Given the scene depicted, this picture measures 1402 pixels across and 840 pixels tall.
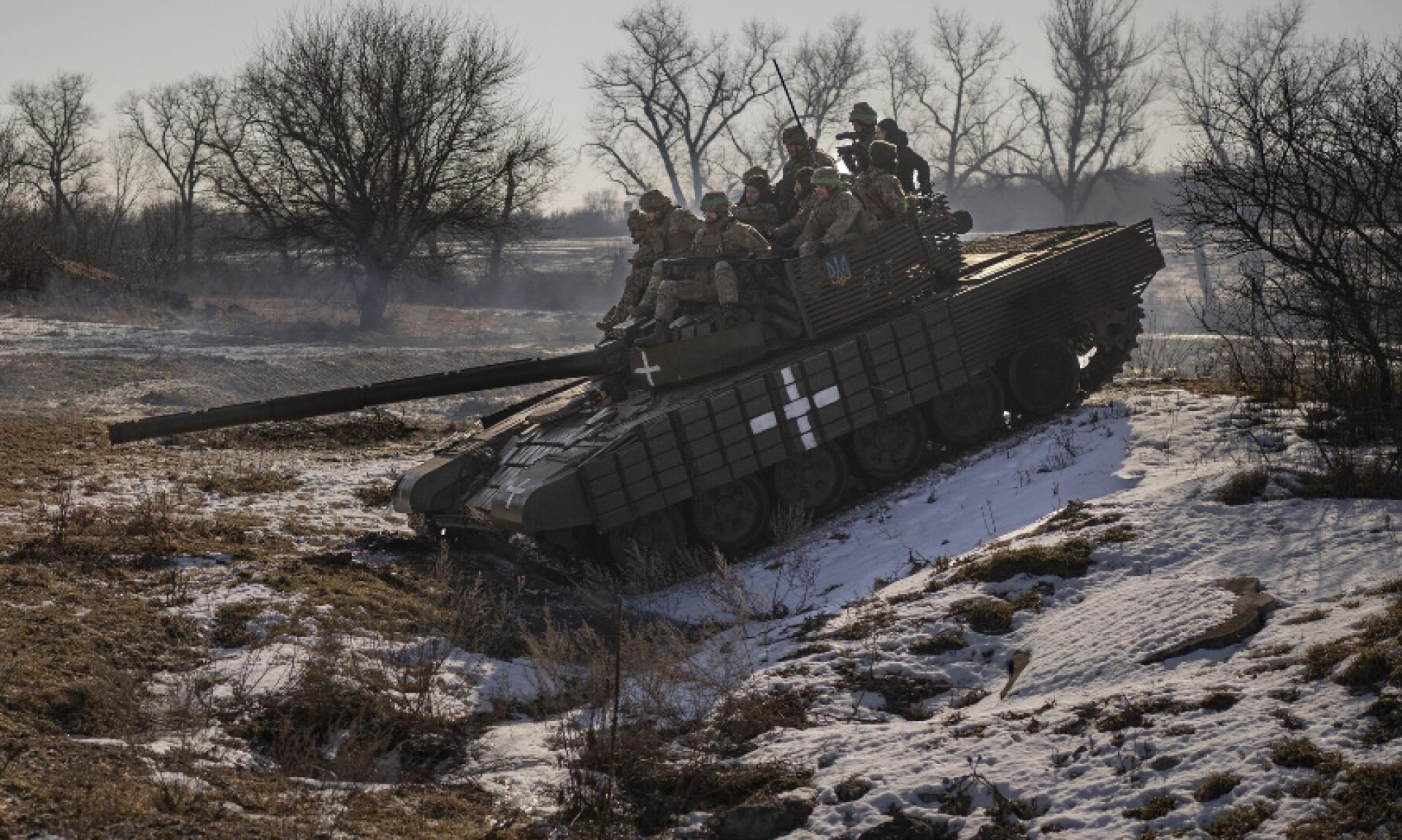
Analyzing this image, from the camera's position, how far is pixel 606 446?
13.7 metres

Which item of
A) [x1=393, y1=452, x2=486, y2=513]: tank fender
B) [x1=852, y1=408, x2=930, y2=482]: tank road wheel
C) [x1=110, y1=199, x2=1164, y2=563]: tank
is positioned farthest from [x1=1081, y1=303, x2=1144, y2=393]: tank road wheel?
[x1=393, y1=452, x2=486, y2=513]: tank fender

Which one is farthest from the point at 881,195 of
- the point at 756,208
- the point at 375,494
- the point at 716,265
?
the point at 375,494

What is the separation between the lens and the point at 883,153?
59.9ft

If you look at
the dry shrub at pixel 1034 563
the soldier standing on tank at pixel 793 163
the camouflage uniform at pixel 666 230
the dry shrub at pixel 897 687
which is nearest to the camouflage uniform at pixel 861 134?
the soldier standing on tank at pixel 793 163

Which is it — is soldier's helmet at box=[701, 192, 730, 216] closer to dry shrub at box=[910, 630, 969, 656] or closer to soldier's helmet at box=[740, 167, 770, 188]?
soldier's helmet at box=[740, 167, 770, 188]

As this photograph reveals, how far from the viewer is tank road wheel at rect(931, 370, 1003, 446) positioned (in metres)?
16.5

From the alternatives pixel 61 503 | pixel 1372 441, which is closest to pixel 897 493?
pixel 1372 441

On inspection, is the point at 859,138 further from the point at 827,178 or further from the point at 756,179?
the point at 827,178

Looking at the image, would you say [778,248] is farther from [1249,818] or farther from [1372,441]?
[1249,818]

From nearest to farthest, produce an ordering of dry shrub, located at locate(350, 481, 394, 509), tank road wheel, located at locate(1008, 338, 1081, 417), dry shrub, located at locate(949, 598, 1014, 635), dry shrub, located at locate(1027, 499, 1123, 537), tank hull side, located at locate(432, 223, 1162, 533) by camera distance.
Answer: dry shrub, located at locate(949, 598, 1014, 635) → dry shrub, located at locate(1027, 499, 1123, 537) → tank hull side, located at locate(432, 223, 1162, 533) → dry shrub, located at locate(350, 481, 394, 509) → tank road wheel, located at locate(1008, 338, 1081, 417)

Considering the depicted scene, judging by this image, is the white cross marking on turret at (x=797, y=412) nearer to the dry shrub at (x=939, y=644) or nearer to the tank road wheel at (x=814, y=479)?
the tank road wheel at (x=814, y=479)

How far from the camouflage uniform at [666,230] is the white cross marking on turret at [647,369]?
106 cm

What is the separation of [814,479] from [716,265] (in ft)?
8.30

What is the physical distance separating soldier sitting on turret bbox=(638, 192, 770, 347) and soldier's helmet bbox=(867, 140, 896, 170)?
3.02 meters
